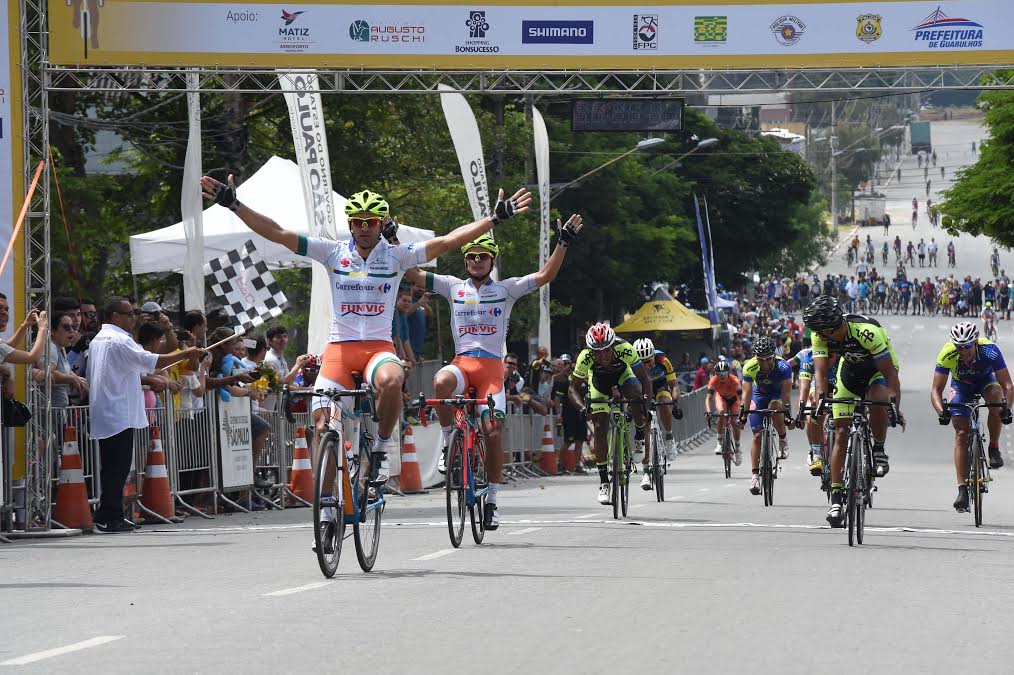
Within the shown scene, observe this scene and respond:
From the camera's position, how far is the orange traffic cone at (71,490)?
16.0m

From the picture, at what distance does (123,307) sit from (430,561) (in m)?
5.45

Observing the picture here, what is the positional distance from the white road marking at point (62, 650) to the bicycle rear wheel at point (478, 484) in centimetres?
486

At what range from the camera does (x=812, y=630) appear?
8719 mm

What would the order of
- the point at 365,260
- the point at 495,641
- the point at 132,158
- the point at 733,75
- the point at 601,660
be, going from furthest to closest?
the point at 132,158, the point at 733,75, the point at 365,260, the point at 495,641, the point at 601,660

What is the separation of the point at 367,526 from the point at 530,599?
1870 mm

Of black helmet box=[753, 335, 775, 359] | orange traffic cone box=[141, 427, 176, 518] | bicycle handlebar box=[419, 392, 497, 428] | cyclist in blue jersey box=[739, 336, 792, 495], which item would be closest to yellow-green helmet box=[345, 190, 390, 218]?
bicycle handlebar box=[419, 392, 497, 428]

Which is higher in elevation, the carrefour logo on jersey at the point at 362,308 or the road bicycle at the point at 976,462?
the carrefour logo on jersey at the point at 362,308

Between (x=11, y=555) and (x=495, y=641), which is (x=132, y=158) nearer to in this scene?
(x=11, y=555)

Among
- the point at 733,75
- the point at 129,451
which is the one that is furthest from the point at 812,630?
the point at 733,75

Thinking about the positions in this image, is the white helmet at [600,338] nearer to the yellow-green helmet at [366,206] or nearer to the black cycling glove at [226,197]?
the yellow-green helmet at [366,206]

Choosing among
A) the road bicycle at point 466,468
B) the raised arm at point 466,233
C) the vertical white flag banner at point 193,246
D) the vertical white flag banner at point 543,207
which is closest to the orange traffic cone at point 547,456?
the vertical white flag banner at point 543,207

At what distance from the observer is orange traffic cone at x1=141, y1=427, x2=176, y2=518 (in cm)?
1716

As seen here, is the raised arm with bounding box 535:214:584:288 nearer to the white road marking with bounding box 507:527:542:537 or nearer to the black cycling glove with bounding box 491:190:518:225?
the black cycling glove with bounding box 491:190:518:225

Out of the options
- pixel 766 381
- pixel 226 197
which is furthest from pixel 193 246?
pixel 226 197
